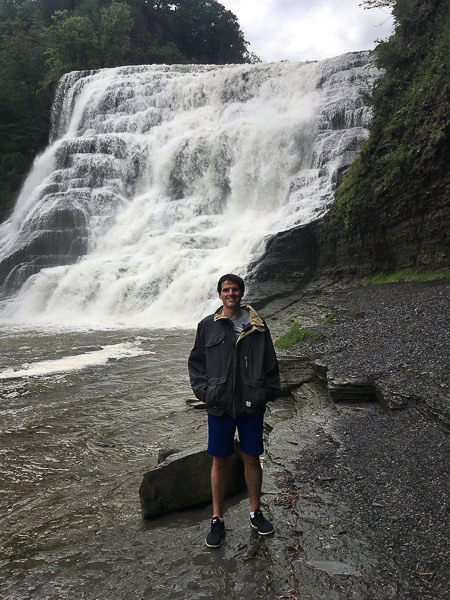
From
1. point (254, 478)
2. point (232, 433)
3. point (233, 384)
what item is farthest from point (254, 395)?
point (254, 478)

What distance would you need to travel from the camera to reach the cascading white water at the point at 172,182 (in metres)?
18.1

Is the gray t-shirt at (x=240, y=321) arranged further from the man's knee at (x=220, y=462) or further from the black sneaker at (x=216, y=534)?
the black sneaker at (x=216, y=534)

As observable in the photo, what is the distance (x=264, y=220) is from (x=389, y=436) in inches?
632

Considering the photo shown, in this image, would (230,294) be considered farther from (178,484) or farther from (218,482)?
(178,484)

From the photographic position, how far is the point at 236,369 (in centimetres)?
330

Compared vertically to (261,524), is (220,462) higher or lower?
higher

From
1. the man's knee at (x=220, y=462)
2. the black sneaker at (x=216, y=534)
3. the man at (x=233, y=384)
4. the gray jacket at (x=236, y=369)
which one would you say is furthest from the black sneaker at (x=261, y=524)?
the gray jacket at (x=236, y=369)

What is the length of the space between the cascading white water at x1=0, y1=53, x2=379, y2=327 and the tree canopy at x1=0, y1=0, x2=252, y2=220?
3613mm

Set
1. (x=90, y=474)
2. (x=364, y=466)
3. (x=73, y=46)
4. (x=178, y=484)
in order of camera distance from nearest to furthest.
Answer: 1. (x=178, y=484)
2. (x=364, y=466)
3. (x=90, y=474)
4. (x=73, y=46)

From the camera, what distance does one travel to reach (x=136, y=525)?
380 cm

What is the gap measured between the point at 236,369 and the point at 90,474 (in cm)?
257

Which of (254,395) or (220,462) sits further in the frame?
(220,462)

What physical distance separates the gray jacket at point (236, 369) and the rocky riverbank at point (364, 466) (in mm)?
1038

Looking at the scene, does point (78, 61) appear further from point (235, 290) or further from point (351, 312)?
point (235, 290)
